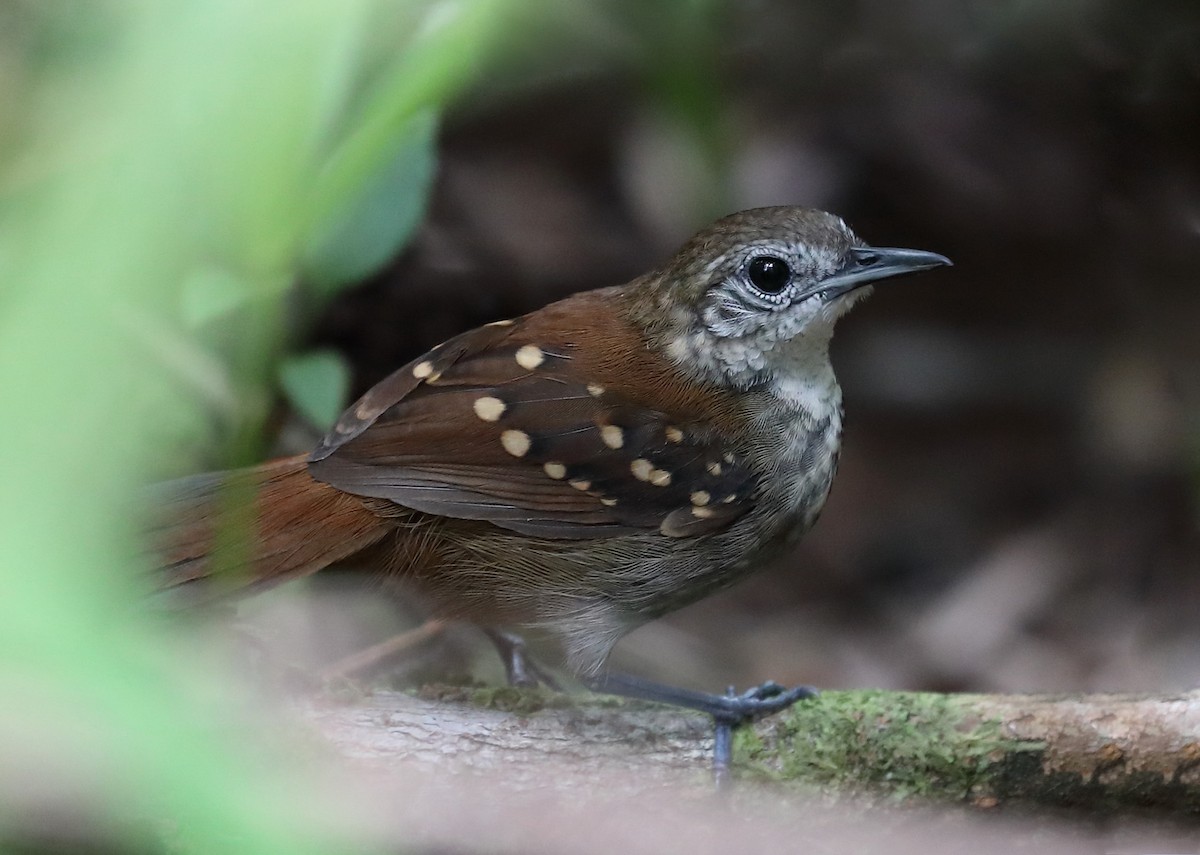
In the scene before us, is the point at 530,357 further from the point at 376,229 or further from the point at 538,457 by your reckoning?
the point at 376,229

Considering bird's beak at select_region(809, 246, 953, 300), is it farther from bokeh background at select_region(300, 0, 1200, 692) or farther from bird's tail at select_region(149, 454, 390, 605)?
bokeh background at select_region(300, 0, 1200, 692)

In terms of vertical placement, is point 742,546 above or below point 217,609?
above

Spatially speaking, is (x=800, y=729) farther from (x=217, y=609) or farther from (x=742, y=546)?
(x=217, y=609)

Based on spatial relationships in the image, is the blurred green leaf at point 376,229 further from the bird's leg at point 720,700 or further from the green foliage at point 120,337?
the green foliage at point 120,337

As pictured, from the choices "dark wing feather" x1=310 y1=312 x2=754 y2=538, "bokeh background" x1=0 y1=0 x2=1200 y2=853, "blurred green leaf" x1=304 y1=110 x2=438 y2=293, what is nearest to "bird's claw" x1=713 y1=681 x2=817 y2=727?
"dark wing feather" x1=310 y1=312 x2=754 y2=538

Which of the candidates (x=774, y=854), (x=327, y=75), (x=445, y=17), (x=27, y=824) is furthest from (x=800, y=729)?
(x=327, y=75)

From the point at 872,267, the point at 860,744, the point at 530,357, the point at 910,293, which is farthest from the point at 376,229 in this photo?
the point at 910,293
